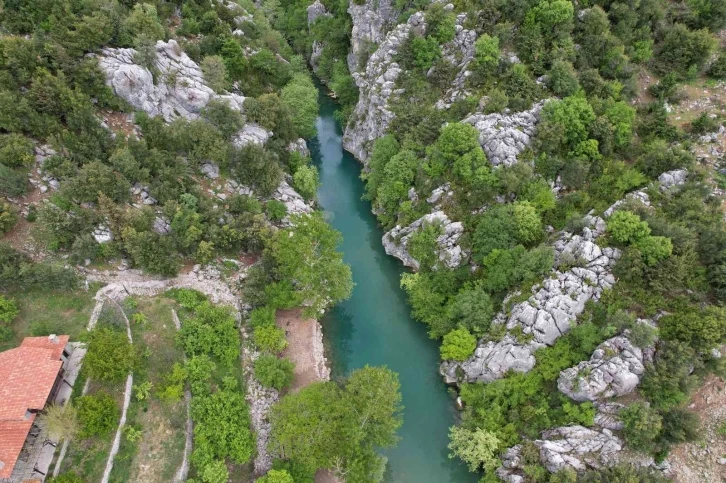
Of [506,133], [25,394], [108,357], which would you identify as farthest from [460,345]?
[25,394]

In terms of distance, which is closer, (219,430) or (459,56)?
(219,430)

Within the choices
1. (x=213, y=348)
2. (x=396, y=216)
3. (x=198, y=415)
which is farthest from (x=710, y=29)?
(x=198, y=415)

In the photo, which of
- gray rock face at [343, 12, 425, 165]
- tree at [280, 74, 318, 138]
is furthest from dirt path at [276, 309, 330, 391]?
tree at [280, 74, 318, 138]

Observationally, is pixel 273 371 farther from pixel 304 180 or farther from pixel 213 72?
pixel 213 72

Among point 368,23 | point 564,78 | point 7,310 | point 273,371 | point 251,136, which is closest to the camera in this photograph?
point 7,310

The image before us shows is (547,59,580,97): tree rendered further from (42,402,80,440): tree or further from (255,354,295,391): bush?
(42,402,80,440): tree

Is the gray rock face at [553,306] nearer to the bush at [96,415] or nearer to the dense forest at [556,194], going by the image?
the dense forest at [556,194]

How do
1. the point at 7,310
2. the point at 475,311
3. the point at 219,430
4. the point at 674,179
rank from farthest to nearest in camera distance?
the point at 674,179 → the point at 475,311 → the point at 7,310 → the point at 219,430
